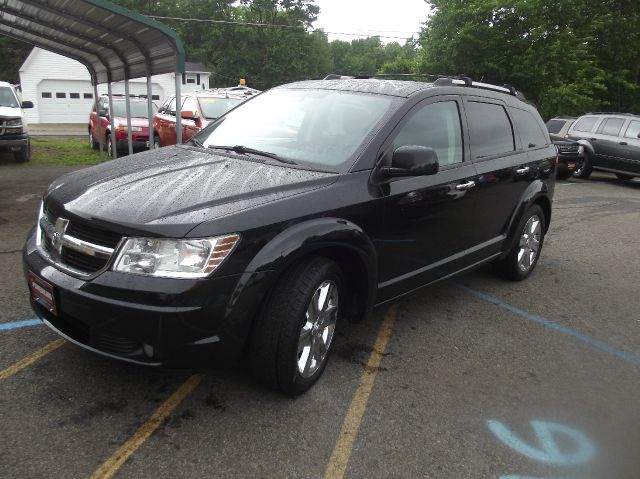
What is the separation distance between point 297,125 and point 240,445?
215 centimetres

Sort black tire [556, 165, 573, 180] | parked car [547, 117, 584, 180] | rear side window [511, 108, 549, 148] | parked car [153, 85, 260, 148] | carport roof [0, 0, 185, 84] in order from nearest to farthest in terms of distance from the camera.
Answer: rear side window [511, 108, 549, 148]
carport roof [0, 0, 185, 84]
parked car [153, 85, 260, 148]
parked car [547, 117, 584, 180]
black tire [556, 165, 573, 180]

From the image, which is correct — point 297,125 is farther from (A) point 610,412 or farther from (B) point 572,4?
(B) point 572,4

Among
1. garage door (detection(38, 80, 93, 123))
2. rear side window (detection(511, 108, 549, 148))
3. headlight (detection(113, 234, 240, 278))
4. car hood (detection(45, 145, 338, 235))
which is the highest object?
rear side window (detection(511, 108, 549, 148))

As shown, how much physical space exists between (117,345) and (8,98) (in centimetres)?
1165

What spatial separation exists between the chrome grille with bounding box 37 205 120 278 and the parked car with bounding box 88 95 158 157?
31.9 ft

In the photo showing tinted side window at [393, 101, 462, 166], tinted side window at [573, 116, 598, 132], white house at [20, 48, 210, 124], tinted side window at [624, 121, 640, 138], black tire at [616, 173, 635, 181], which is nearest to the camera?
tinted side window at [393, 101, 462, 166]

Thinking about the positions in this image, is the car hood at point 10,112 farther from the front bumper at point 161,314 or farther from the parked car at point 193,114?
the front bumper at point 161,314

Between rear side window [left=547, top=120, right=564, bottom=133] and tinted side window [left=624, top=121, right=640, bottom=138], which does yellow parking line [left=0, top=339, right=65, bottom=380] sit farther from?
rear side window [left=547, top=120, right=564, bottom=133]

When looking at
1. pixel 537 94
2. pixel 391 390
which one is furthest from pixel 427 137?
pixel 537 94

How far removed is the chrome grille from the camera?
260cm

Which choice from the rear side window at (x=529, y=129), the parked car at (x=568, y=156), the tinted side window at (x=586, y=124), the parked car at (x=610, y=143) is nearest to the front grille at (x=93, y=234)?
the rear side window at (x=529, y=129)

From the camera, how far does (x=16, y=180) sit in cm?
951

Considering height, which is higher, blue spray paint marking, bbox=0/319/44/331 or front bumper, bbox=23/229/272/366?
front bumper, bbox=23/229/272/366

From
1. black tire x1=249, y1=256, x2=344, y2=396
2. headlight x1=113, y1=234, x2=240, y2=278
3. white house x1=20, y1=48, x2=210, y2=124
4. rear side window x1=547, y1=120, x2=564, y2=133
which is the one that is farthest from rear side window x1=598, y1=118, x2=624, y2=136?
white house x1=20, y1=48, x2=210, y2=124
